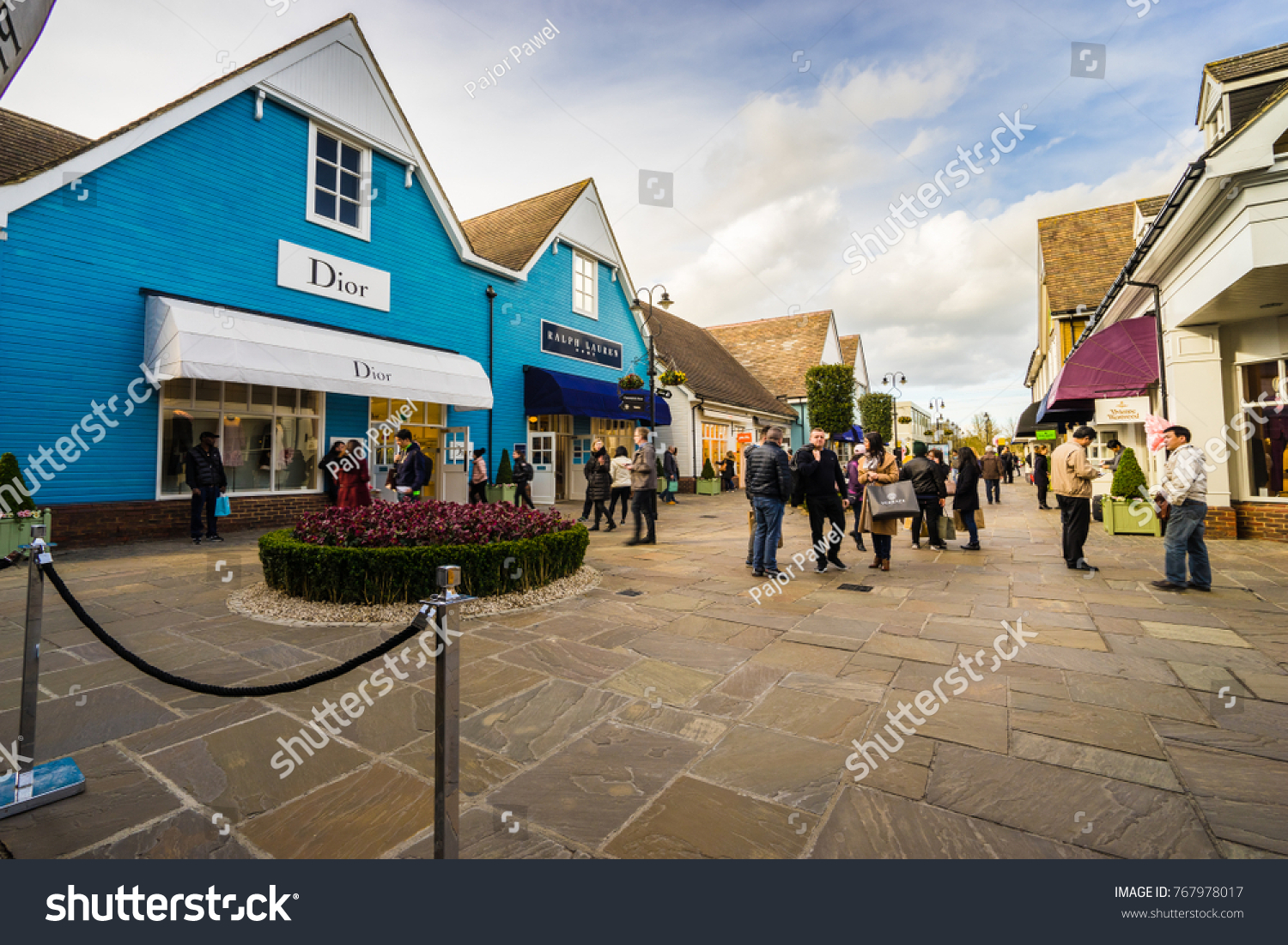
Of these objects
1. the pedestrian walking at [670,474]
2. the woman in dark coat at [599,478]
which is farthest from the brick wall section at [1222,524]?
the pedestrian walking at [670,474]

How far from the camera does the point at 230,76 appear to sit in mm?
10070

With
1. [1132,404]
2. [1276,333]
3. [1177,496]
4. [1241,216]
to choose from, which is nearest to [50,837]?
[1177,496]

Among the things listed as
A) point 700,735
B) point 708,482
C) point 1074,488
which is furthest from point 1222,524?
point 708,482

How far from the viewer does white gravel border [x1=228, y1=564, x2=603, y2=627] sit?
5121mm

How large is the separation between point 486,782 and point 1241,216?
10601mm

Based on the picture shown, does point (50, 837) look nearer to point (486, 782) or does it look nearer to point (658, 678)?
point (486, 782)

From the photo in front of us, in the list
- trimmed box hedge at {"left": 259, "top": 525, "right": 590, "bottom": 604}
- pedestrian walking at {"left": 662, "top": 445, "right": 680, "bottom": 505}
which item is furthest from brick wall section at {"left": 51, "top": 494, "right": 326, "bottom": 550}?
pedestrian walking at {"left": 662, "top": 445, "right": 680, "bottom": 505}

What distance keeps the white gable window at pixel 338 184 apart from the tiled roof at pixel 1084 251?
21.6 meters

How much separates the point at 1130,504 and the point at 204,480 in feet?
53.1

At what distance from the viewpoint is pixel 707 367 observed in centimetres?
2725

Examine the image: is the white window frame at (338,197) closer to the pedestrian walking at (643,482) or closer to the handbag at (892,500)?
the pedestrian walking at (643,482)

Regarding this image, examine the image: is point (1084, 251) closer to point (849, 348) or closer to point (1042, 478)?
point (1042, 478)

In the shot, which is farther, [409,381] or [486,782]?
[409,381]
